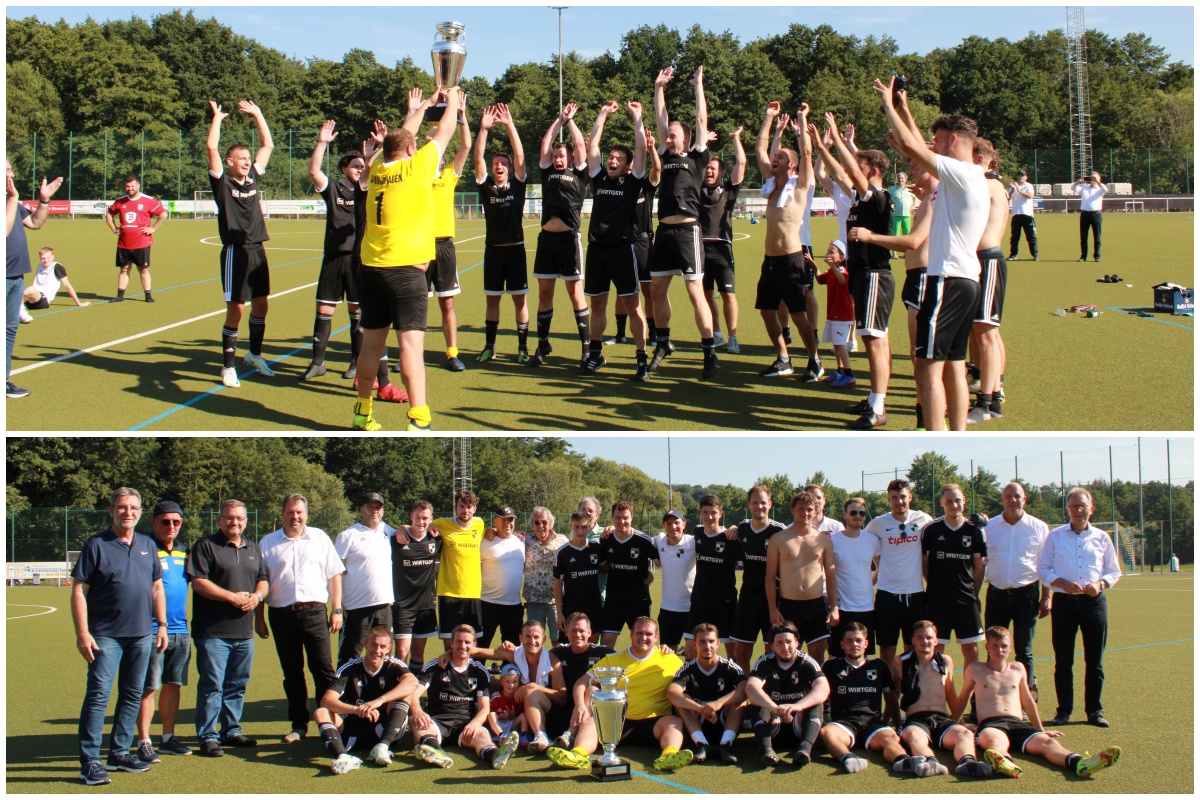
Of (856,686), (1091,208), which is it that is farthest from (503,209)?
(1091,208)

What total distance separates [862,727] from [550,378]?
498 cm

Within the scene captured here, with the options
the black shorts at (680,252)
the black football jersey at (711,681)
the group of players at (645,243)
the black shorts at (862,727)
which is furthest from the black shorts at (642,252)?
the black shorts at (862,727)

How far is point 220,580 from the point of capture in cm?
Answer: 699

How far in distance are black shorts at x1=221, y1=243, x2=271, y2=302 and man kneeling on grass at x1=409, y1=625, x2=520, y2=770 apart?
A: 444 centimetres

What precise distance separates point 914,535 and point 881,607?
591 mm

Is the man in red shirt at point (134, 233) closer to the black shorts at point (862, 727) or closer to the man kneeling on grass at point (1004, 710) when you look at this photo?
the black shorts at point (862, 727)

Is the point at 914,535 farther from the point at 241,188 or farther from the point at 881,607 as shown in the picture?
the point at 241,188

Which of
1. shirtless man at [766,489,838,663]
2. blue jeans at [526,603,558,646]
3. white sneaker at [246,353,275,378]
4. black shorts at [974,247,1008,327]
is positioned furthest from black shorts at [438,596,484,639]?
black shorts at [974,247,1008,327]

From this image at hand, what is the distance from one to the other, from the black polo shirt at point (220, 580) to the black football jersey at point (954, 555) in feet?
16.0

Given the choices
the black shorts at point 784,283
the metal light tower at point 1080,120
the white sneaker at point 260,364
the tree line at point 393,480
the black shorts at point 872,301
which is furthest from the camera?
the metal light tower at point 1080,120

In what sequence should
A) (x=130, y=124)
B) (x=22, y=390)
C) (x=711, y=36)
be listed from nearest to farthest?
(x=22, y=390) → (x=130, y=124) → (x=711, y=36)

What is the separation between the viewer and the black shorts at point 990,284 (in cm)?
806

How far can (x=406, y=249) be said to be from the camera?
7633 millimetres

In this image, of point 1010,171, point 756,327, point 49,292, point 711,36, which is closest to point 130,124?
point 711,36
